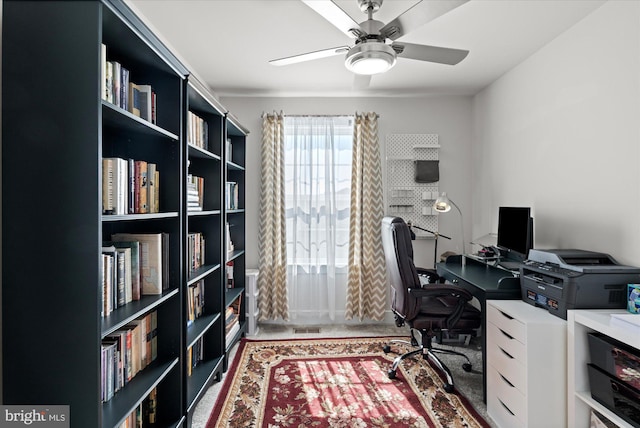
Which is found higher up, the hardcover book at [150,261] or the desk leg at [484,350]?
the hardcover book at [150,261]

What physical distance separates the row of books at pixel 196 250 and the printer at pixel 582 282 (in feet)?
7.16

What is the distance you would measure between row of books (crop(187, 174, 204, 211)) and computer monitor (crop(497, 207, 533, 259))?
2316 mm

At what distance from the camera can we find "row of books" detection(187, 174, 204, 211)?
86.5 inches

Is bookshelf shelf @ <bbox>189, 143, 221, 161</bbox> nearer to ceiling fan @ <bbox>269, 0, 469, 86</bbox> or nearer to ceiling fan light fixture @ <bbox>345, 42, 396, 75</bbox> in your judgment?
ceiling fan @ <bbox>269, 0, 469, 86</bbox>

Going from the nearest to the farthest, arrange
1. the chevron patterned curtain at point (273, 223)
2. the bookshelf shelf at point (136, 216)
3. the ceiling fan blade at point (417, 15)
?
1. the bookshelf shelf at point (136, 216)
2. the ceiling fan blade at point (417, 15)
3. the chevron patterned curtain at point (273, 223)

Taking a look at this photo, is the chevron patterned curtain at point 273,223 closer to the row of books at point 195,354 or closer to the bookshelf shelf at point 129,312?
the row of books at point 195,354

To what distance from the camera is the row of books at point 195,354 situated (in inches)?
92.4

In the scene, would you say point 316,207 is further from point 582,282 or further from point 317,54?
point 582,282

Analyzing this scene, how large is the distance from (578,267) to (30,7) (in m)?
2.65

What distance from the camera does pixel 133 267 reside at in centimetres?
166

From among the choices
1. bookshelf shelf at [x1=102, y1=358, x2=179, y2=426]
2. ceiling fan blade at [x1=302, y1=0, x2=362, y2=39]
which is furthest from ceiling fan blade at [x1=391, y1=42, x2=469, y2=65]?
bookshelf shelf at [x1=102, y1=358, x2=179, y2=426]

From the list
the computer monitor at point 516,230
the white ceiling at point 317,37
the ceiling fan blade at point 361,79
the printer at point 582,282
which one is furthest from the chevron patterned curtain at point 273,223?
the printer at point 582,282

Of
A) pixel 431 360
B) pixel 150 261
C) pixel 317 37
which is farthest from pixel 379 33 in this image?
pixel 431 360

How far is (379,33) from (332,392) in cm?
230
